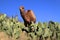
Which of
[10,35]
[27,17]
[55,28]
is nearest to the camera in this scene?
[10,35]

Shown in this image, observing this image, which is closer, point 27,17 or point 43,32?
point 43,32

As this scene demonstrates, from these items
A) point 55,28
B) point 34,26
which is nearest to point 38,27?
point 34,26

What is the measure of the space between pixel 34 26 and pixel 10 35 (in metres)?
0.91

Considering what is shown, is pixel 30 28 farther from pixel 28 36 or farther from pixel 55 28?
pixel 55 28

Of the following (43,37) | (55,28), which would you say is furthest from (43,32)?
(55,28)

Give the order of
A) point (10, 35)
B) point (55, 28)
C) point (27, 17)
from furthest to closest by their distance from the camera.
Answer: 1. point (27, 17)
2. point (55, 28)
3. point (10, 35)

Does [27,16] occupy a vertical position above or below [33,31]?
above

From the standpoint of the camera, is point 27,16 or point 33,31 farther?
point 27,16

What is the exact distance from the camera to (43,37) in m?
8.16

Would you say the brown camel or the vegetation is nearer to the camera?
the vegetation

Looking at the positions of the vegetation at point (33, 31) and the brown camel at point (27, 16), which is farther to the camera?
the brown camel at point (27, 16)

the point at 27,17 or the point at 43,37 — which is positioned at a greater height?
the point at 27,17

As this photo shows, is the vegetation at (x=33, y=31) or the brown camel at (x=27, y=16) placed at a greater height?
the brown camel at (x=27, y=16)

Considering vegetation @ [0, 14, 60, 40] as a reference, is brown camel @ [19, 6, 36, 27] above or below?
above
